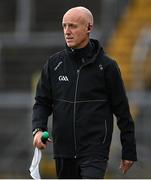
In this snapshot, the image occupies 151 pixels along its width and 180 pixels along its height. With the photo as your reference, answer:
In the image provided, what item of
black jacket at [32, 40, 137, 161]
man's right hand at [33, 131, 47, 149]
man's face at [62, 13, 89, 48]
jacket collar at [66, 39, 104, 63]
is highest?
man's face at [62, 13, 89, 48]

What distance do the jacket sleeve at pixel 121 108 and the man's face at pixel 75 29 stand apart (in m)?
0.28

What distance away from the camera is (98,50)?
610 cm

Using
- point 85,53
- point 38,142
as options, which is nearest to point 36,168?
point 38,142

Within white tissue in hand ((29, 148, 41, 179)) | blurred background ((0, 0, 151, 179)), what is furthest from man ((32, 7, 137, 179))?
blurred background ((0, 0, 151, 179))

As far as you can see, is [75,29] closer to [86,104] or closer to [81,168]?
[86,104]

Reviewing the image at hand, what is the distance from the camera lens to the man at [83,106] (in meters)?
5.96

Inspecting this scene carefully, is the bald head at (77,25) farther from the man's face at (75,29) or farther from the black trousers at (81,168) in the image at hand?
the black trousers at (81,168)

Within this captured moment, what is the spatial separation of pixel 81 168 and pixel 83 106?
0.43m

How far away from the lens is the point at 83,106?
598cm

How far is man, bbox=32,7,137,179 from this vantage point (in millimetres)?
5965

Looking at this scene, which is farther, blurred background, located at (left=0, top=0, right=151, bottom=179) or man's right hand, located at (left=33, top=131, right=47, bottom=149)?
blurred background, located at (left=0, top=0, right=151, bottom=179)

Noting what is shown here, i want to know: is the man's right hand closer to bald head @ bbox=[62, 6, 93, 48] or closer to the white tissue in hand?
the white tissue in hand

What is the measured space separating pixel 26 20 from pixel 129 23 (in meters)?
2.42

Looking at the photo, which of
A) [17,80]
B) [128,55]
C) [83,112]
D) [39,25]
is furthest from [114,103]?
[39,25]
